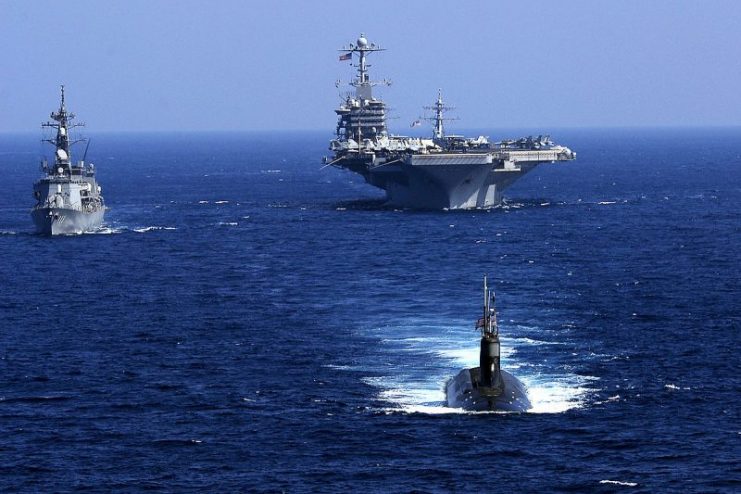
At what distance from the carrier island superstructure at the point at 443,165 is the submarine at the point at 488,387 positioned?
252 ft

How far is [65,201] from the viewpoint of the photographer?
12712cm

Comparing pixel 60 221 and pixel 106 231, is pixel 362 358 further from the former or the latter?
pixel 106 231

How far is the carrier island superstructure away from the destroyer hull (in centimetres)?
3307

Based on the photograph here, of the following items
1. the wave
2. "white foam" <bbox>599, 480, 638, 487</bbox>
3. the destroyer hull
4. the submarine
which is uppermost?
the destroyer hull

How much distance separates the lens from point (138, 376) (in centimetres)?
6381

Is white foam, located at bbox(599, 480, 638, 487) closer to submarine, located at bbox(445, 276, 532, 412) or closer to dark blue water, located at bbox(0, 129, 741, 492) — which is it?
dark blue water, located at bbox(0, 129, 741, 492)

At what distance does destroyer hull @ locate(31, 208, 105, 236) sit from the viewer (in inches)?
4924

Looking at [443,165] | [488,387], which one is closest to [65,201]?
[443,165]

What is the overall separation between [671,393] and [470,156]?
78880 millimetres

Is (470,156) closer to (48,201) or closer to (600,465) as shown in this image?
(48,201)

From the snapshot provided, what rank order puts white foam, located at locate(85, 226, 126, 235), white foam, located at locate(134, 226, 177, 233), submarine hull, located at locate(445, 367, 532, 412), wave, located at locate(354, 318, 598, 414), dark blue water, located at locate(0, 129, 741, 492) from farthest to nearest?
white foam, located at locate(134, 226, 177, 233) → white foam, located at locate(85, 226, 126, 235) → wave, located at locate(354, 318, 598, 414) → submarine hull, located at locate(445, 367, 532, 412) → dark blue water, located at locate(0, 129, 741, 492)

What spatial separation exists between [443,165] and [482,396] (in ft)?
266

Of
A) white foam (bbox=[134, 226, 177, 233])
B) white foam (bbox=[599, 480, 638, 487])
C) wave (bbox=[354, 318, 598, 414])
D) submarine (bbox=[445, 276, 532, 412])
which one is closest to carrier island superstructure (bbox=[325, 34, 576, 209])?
white foam (bbox=[134, 226, 177, 233])

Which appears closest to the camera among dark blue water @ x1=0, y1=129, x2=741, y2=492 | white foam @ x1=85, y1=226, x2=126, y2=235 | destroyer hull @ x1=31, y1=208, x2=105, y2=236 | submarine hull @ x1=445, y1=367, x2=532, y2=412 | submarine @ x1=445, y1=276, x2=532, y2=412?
dark blue water @ x1=0, y1=129, x2=741, y2=492
